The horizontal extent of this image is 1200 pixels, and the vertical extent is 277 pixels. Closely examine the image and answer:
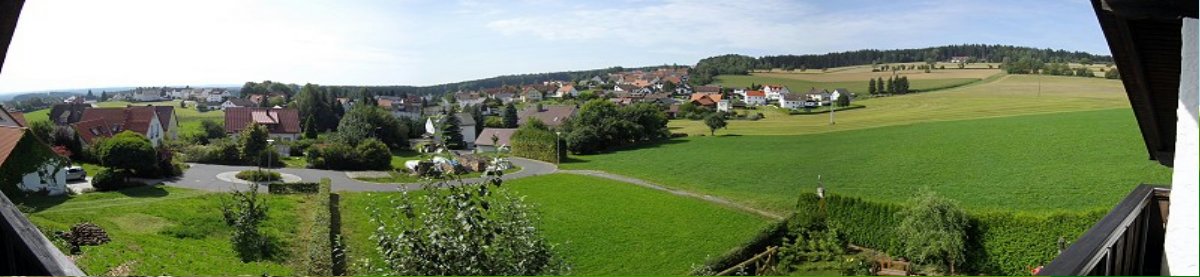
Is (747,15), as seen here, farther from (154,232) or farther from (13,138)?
(13,138)

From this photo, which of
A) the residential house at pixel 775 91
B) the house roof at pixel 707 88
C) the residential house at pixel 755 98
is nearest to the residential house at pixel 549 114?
the house roof at pixel 707 88

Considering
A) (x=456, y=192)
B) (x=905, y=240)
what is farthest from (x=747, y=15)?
(x=456, y=192)

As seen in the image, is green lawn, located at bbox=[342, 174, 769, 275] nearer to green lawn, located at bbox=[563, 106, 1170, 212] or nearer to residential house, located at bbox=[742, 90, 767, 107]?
green lawn, located at bbox=[563, 106, 1170, 212]

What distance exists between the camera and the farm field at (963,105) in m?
19.1

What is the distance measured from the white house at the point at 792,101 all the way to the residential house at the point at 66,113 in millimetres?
19341

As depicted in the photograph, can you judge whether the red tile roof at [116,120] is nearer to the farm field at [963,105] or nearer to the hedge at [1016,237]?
the farm field at [963,105]

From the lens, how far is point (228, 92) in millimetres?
24047

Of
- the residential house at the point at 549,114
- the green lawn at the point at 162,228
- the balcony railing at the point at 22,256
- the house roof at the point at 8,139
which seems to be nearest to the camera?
the balcony railing at the point at 22,256

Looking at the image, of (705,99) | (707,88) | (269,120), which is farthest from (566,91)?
(269,120)

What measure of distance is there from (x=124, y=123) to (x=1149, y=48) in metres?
22.6

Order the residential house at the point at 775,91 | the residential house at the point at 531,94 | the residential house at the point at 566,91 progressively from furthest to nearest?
the residential house at the point at 566,91, the residential house at the point at 531,94, the residential house at the point at 775,91

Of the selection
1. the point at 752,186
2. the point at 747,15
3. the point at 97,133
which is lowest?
the point at 752,186

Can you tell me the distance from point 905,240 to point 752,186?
6302 mm

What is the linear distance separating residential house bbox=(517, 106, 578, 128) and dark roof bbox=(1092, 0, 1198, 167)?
17762 millimetres
